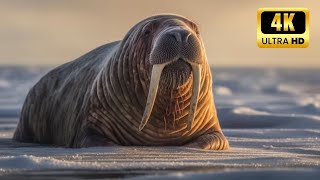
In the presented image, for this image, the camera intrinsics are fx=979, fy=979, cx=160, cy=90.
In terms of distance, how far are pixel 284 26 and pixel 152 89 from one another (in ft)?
23.1

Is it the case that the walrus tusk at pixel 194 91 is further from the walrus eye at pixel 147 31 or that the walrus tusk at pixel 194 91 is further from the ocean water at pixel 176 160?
the walrus eye at pixel 147 31

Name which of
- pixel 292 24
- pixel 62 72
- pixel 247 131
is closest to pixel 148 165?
pixel 62 72

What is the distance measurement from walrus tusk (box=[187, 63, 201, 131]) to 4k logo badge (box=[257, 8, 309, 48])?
206 inches

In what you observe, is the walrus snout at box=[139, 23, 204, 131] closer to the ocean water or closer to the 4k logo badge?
the ocean water

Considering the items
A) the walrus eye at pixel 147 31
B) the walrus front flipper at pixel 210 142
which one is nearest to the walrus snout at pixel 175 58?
the walrus eye at pixel 147 31

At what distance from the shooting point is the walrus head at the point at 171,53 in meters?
7.70

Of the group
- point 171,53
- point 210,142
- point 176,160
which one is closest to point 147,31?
point 171,53

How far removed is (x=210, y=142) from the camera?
8.39m

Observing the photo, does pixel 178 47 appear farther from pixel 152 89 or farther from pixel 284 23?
pixel 284 23

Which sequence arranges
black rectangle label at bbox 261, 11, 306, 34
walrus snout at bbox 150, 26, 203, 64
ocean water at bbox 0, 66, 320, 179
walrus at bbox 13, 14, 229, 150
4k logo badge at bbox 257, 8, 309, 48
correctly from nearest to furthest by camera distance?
ocean water at bbox 0, 66, 320, 179
walrus snout at bbox 150, 26, 203, 64
walrus at bbox 13, 14, 229, 150
4k logo badge at bbox 257, 8, 309, 48
black rectangle label at bbox 261, 11, 306, 34

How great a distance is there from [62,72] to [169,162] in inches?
162

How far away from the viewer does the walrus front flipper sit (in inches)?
327

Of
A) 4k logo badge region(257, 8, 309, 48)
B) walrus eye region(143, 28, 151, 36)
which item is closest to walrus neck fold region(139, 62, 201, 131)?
walrus eye region(143, 28, 151, 36)

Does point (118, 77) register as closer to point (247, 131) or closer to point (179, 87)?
point (179, 87)
